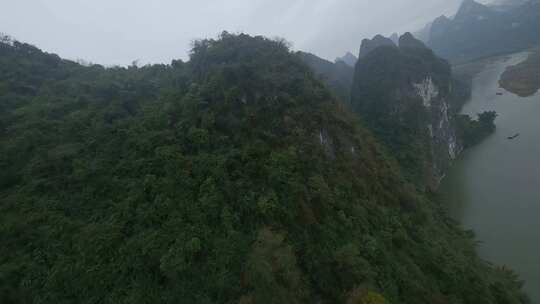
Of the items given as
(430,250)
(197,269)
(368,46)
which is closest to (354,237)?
(430,250)

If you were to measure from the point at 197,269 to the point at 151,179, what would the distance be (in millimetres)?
4741

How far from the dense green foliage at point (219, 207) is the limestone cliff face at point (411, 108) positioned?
33.4ft

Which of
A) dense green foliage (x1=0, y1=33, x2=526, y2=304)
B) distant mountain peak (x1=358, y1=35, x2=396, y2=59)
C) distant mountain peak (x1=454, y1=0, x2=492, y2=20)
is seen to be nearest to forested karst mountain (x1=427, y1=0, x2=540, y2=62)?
distant mountain peak (x1=454, y1=0, x2=492, y2=20)

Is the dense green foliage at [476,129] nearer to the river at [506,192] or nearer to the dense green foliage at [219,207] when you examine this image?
the river at [506,192]

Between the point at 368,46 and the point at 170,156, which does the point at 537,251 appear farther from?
the point at 368,46

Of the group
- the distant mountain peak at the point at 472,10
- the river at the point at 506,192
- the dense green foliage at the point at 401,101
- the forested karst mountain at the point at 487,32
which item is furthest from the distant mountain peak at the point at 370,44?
the distant mountain peak at the point at 472,10

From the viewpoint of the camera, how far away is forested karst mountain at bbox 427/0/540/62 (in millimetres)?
76812

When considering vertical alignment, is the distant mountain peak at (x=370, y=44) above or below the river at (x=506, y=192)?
above

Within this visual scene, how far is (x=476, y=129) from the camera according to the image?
35438mm

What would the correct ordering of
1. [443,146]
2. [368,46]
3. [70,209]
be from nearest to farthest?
[70,209], [443,146], [368,46]

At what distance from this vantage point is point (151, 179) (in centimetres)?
1309

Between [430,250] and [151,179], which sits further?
[430,250]

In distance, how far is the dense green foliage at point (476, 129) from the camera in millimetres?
35219

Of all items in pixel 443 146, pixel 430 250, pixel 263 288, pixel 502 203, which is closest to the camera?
pixel 263 288
